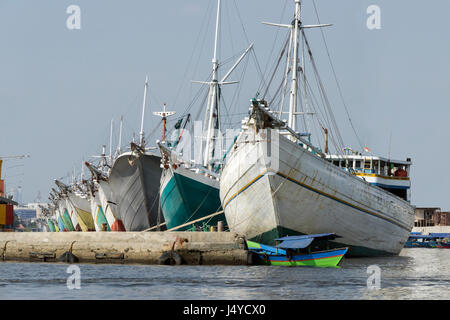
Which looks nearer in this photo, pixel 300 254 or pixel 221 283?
pixel 221 283

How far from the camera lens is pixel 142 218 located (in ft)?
209

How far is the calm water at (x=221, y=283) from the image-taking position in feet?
82.8

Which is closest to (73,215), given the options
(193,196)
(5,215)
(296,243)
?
(5,215)

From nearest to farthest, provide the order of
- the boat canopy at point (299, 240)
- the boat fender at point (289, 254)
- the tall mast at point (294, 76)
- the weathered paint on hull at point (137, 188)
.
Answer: the boat canopy at point (299, 240) < the boat fender at point (289, 254) < the tall mast at point (294, 76) < the weathered paint on hull at point (137, 188)

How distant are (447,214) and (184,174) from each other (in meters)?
81.6

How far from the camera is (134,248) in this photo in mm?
41281

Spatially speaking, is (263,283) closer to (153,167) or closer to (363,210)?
(363,210)

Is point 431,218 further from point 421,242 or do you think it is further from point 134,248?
point 134,248

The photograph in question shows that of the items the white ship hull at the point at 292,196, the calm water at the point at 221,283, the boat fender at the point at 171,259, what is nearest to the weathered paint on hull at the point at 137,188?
the white ship hull at the point at 292,196

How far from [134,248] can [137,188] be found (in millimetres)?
21533

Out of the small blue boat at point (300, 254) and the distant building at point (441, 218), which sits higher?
the small blue boat at point (300, 254)

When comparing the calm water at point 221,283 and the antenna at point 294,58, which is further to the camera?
the antenna at point 294,58

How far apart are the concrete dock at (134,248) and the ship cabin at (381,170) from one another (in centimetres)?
1605

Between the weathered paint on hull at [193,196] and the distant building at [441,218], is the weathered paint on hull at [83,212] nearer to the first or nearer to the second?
the weathered paint on hull at [193,196]
